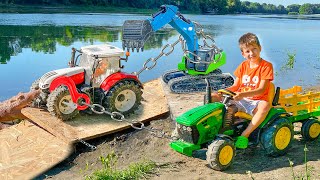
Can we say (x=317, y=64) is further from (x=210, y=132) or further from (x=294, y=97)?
(x=210, y=132)

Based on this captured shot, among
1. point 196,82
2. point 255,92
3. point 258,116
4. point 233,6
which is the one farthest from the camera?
point 233,6

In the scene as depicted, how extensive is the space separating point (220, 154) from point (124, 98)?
10.9ft

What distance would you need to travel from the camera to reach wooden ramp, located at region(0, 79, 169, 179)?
6.74m

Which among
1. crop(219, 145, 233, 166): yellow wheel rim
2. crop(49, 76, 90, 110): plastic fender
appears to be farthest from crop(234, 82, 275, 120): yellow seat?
crop(49, 76, 90, 110): plastic fender

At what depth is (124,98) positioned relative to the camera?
8305mm

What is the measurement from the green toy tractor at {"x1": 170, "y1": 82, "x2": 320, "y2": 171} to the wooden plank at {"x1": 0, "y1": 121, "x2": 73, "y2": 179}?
2212 millimetres

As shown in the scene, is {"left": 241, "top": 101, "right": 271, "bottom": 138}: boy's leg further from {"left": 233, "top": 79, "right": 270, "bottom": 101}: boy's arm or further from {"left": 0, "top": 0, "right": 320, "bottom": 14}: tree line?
{"left": 0, "top": 0, "right": 320, "bottom": 14}: tree line

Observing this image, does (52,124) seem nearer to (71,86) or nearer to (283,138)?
(71,86)

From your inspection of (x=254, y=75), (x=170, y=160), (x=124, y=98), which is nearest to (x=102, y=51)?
(x=124, y=98)

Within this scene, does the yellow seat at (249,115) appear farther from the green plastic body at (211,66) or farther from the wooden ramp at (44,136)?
the green plastic body at (211,66)

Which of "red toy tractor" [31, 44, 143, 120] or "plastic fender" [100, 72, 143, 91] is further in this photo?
"plastic fender" [100, 72, 143, 91]

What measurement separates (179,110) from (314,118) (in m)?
2.46

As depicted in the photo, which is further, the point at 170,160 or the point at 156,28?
the point at 156,28

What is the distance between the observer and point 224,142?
5383 millimetres
